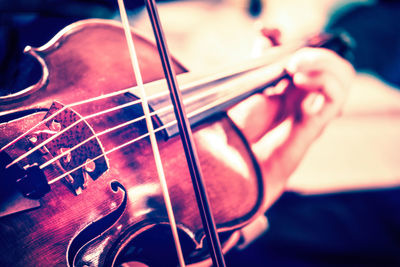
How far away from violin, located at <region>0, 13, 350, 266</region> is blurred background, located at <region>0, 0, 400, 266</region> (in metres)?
0.27

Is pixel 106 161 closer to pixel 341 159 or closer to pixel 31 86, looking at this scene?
pixel 31 86

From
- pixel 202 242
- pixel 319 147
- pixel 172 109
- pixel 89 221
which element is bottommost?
pixel 319 147

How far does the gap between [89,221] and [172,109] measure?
221mm

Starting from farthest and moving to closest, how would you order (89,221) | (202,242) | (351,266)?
(351,266) < (202,242) < (89,221)

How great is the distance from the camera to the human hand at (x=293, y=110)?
61 centimetres

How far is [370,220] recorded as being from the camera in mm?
930

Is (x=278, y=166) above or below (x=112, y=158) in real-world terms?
below

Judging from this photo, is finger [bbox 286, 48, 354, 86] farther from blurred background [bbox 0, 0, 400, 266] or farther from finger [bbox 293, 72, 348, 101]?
blurred background [bbox 0, 0, 400, 266]

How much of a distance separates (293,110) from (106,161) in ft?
1.81

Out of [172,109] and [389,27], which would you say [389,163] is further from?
[172,109]

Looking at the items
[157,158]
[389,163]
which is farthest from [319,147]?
[157,158]

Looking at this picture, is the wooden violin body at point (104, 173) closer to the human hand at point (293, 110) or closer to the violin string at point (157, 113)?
the violin string at point (157, 113)

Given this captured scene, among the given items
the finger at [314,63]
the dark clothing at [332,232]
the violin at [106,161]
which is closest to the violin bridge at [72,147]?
the violin at [106,161]

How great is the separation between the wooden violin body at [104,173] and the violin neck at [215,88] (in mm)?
24
